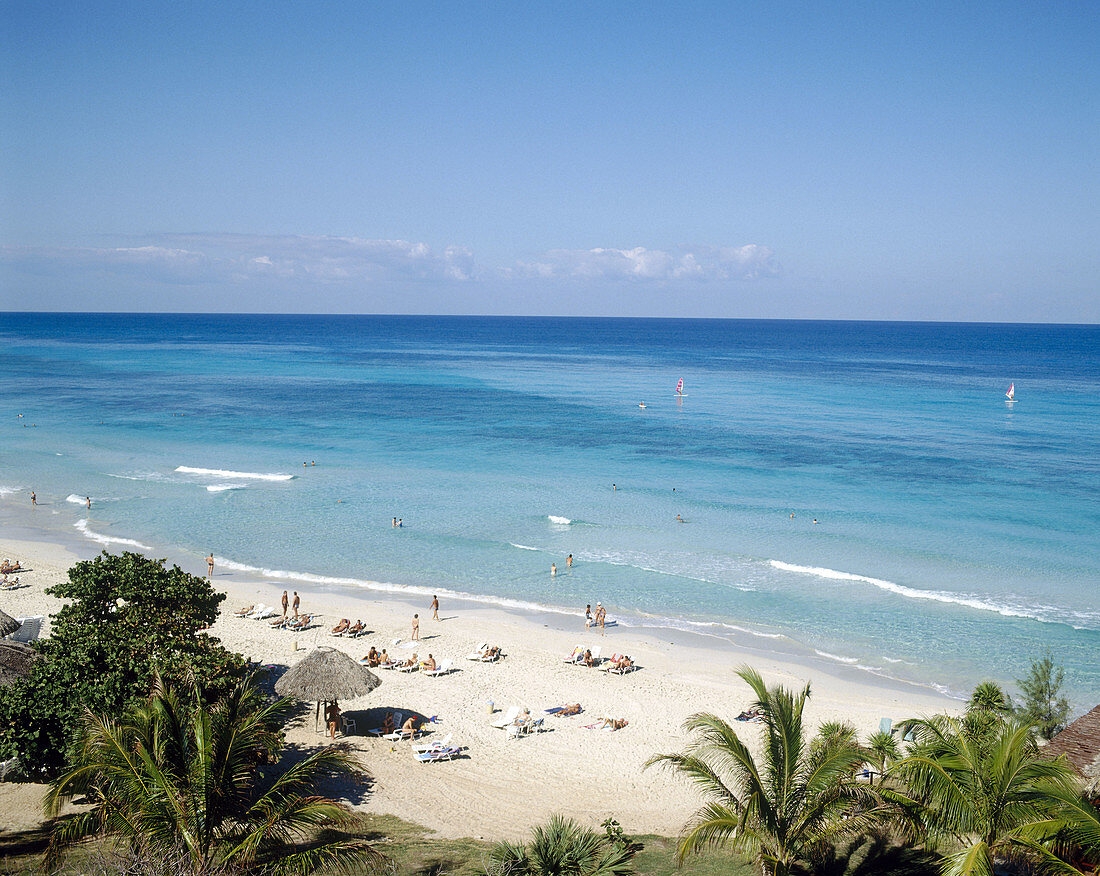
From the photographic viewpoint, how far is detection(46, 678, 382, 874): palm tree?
829 cm

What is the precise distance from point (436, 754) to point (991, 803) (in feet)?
34.9

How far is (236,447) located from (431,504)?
1888 cm

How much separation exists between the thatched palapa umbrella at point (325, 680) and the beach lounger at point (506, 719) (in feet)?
9.60

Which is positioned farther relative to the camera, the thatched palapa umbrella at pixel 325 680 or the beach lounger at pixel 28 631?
the beach lounger at pixel 28 631

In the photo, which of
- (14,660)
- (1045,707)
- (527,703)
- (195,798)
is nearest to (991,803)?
(195,798)

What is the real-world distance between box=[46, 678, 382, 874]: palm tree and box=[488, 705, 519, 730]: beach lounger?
863 centimetres

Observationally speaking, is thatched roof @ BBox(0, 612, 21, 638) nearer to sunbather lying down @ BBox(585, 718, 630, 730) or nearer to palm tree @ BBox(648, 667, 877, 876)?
sunbather lying down @ BBox(585, 718, 630, 730)

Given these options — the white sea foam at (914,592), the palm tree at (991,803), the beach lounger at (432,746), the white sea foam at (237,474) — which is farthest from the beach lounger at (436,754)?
the white sea foam at (237,474)

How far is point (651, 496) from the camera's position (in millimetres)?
38812

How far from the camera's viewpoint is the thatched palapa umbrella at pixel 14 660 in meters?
14.4

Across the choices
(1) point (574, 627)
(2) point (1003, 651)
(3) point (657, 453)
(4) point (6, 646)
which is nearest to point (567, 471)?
(3) point (657, 453)

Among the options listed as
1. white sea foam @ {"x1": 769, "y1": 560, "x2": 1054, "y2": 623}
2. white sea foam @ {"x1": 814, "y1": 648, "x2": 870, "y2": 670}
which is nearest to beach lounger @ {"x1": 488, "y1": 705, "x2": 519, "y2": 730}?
white sea foam @ {"x1": 814, "y1": 648, "x2": 870, "y2": 670}

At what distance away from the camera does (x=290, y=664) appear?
20.0 m

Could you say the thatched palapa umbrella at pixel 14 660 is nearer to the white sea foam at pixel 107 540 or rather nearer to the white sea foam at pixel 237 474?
the white sea foam at pixel 107 540
